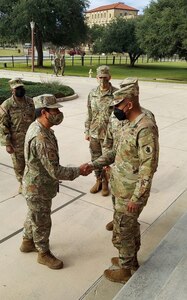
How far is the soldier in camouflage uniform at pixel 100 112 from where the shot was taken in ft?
14.8

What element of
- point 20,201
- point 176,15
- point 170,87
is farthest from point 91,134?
point 176,15

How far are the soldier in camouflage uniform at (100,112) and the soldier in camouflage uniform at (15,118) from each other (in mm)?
871

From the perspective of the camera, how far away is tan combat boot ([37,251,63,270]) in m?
3.30

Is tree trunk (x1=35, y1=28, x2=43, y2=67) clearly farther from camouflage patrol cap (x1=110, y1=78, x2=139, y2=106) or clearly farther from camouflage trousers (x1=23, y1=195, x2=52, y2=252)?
camouflage patrol cap (x1=110, y1=78, x2=139, y2=106)

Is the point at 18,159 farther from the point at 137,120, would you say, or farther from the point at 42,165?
the point at 137,120

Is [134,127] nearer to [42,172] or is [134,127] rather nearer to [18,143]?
[42,172]

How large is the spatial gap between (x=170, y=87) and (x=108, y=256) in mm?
15405

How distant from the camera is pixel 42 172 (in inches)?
120

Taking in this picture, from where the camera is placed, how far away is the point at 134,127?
2.67m

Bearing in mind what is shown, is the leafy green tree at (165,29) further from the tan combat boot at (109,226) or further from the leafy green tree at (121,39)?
the tan combat boot at (109,226)

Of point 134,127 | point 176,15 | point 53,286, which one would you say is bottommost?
point 53,286

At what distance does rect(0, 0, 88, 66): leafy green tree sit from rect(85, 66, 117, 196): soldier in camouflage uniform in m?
26.6

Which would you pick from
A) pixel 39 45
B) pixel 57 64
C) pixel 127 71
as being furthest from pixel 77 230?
pixel 39 45

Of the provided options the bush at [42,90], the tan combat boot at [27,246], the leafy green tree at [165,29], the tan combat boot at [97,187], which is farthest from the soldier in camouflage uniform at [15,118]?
the leafy green tree at [165,29]
